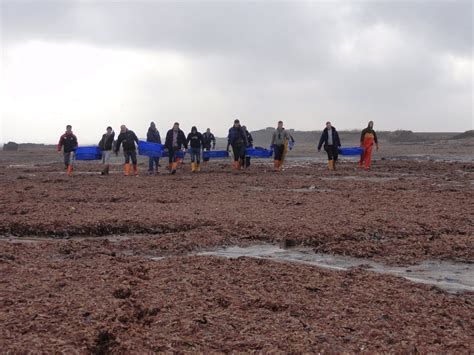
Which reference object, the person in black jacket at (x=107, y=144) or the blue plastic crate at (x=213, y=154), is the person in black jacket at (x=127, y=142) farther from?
the blue plastic crate at (x=213, y=154)

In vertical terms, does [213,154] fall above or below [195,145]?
below

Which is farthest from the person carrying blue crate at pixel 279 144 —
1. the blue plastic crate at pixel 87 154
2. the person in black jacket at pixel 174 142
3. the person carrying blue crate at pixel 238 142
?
the blue plastic crate at pixel 87 154

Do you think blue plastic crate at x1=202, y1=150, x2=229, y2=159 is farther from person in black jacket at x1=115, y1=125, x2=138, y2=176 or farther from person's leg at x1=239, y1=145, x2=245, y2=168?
person in black jacket at x1=115, y1=125, x2=138, y2=176

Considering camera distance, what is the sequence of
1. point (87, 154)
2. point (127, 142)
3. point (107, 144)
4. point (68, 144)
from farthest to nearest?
point (87, 154), point (68, 144), point (107, 144), point (127, 142)

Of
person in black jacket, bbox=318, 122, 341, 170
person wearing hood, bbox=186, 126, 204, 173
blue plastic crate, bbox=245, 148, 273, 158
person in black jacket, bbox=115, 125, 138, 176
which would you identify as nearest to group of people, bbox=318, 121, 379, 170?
person in black jacket, bbox=318, 122, 341, 170

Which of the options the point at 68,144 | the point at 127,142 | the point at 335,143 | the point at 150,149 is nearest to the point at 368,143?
the point at 335,143

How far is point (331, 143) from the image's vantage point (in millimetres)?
21984

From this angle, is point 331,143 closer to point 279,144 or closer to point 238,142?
point 279,144

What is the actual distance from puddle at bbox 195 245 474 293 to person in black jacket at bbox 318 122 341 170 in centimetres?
1446

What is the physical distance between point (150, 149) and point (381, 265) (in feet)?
54.1

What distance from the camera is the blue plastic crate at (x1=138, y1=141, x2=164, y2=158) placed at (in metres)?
22.0

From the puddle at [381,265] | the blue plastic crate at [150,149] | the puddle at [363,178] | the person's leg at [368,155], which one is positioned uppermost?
the blue plastic crate at [150,149]

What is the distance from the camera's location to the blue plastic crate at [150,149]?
2202cm

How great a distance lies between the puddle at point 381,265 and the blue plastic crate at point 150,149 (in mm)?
14801
